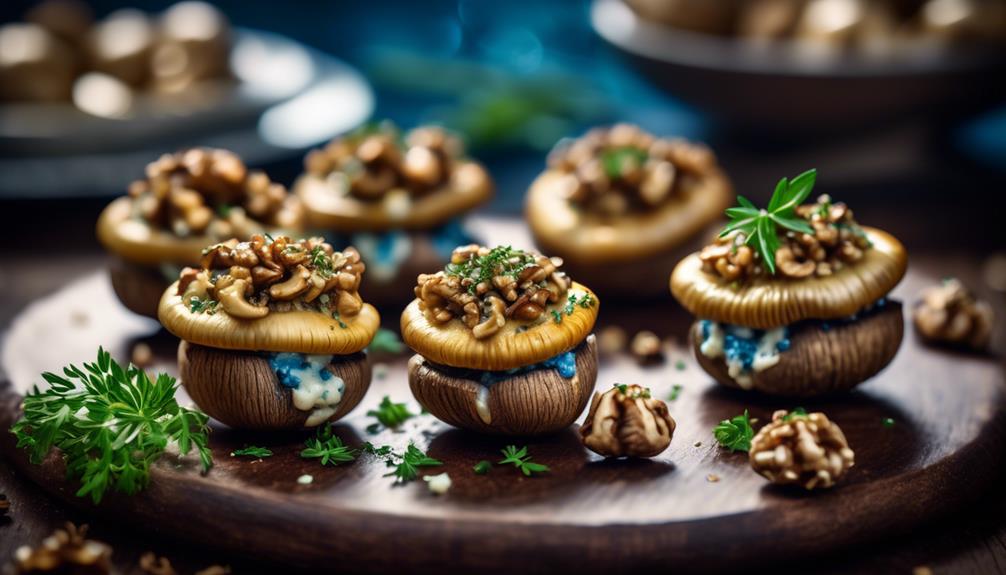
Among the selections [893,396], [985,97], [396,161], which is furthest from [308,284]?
[985,97]

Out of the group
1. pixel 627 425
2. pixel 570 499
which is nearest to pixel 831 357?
pixel 627 425

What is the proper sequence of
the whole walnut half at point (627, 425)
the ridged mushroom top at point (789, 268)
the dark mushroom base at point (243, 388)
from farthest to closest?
1. the ridged mushroom top at point (789, 268)
2. the dark mushroom base at point (243, 388)
3. the whole walnut half at point (627, 425)

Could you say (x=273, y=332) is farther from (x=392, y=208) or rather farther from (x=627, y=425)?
(x=392, y=208)

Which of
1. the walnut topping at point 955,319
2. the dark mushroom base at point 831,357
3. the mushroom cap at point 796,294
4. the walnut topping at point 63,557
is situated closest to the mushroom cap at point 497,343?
the mushroom cap at point 796,294

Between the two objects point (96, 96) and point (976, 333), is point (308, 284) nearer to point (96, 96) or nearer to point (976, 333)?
point (976, 333)

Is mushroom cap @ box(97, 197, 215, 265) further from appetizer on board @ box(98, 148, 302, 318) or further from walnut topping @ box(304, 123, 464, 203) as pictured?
walnut topping @ box(304, 123, 464, 203)

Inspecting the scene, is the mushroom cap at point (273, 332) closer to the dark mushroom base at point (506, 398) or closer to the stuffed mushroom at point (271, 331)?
the stuffed mushroom at point (271, 331)
